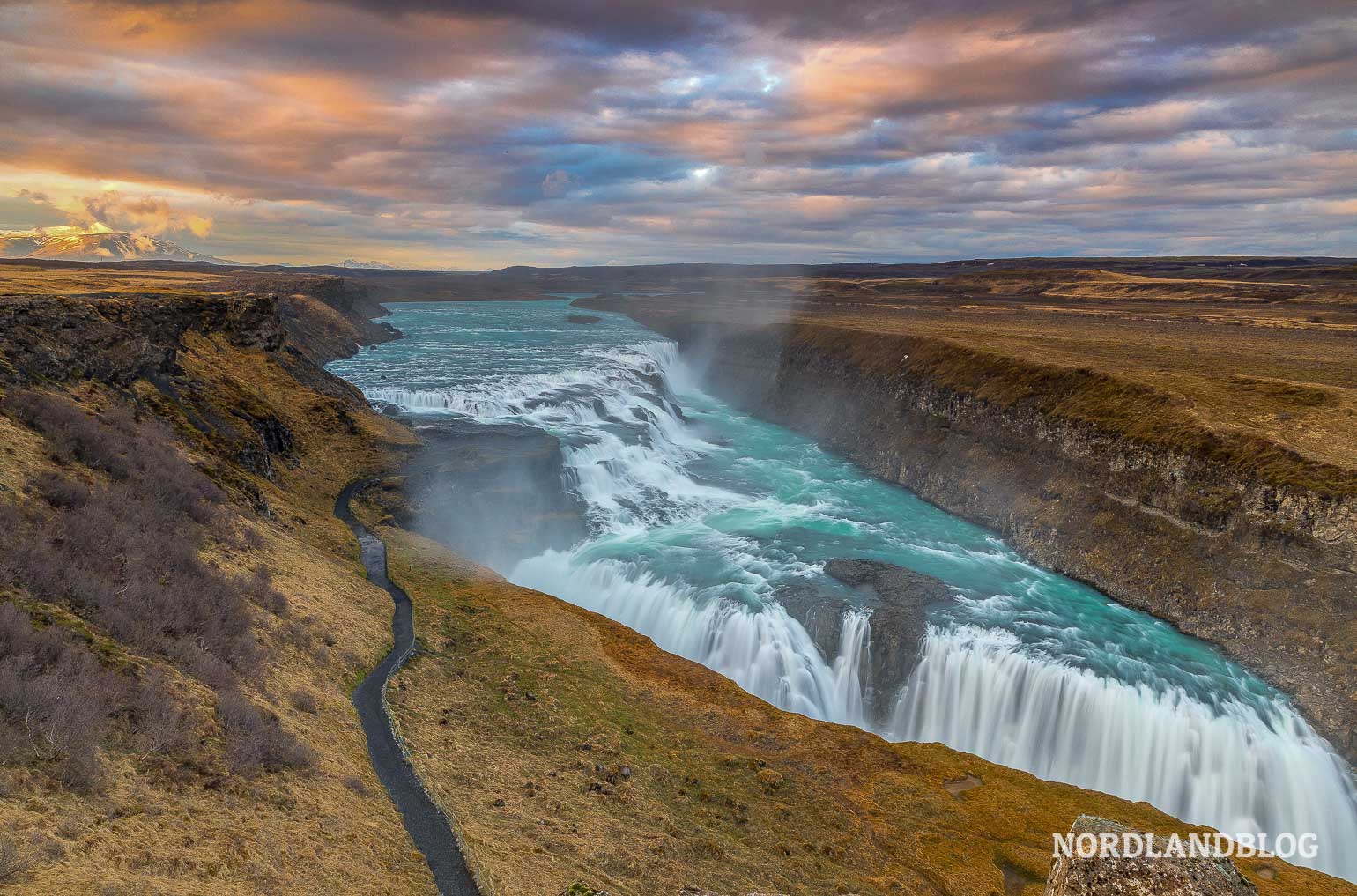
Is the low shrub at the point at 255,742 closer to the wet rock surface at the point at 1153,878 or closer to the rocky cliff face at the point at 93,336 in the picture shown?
the wet rock surface at the point at 1153,878

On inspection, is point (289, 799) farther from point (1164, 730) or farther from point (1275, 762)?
point (1275, 762)

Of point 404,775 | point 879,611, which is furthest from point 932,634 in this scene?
point 404,775

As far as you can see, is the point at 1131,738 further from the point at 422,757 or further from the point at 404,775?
the point at 404,775

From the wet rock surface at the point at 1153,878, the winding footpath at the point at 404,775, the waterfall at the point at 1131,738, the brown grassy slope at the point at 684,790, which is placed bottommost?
the waterfall at the point at 1131,738

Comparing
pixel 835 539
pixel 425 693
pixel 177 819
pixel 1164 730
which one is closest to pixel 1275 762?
pixel 1164 730

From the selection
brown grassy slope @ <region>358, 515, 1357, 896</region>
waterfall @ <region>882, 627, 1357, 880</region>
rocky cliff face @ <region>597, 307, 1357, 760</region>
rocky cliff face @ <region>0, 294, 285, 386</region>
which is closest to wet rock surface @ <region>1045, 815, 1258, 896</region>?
brown grassy slope @ <region>358, 515, 1357, 896</region>

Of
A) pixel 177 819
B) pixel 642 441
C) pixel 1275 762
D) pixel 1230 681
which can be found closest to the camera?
pixel 177 819

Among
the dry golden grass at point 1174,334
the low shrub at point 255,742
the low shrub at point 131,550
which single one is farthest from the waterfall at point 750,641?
the dry golden grass at point 1174,334
